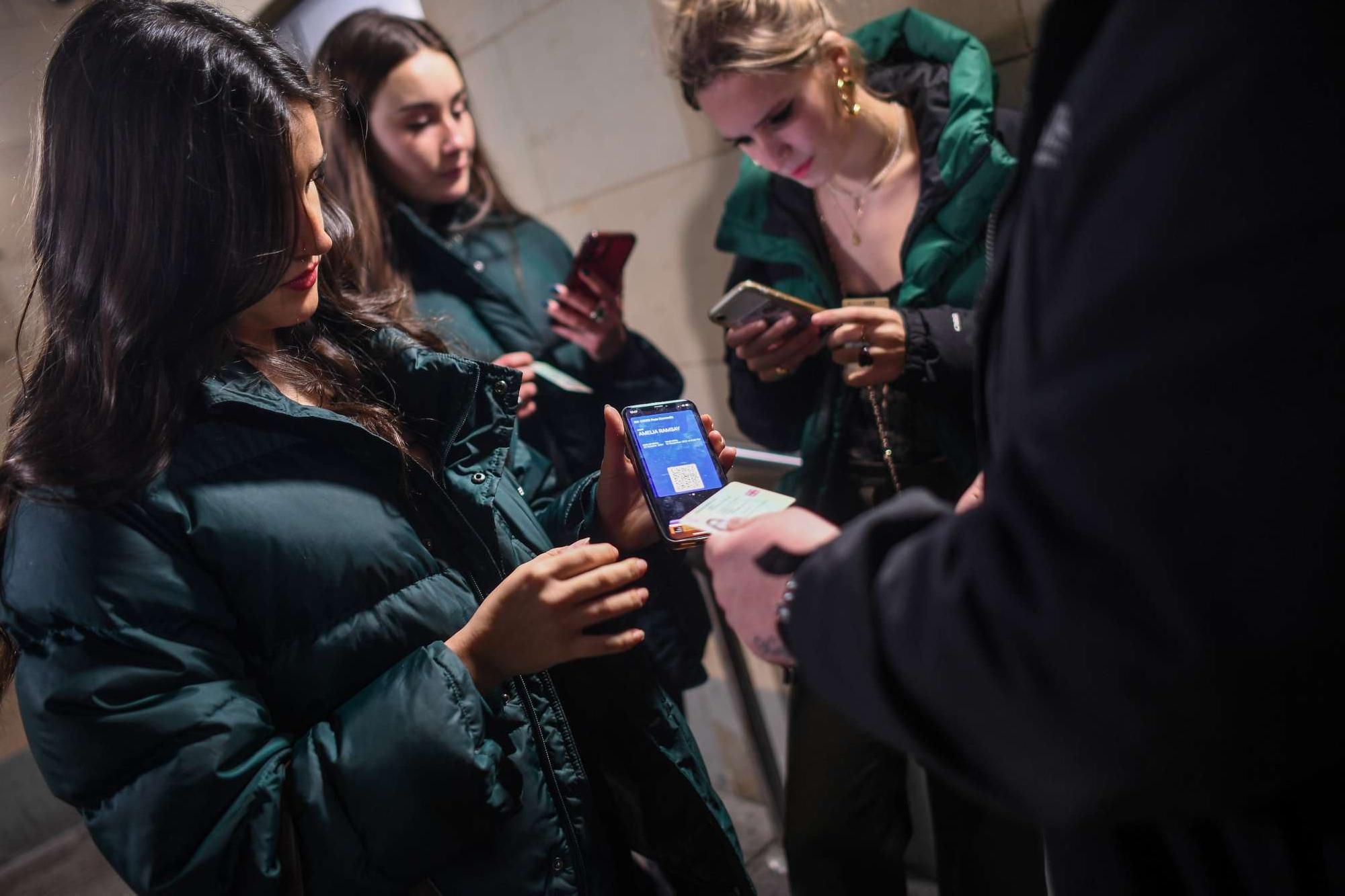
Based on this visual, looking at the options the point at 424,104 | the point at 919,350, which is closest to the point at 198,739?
the point at 919,350

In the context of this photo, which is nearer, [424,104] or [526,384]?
[526,384]

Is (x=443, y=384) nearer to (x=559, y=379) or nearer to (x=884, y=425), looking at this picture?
(x=559, y=379)

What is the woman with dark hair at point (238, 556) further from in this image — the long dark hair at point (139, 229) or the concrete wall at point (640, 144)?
the concrete wall at point (640, 144)

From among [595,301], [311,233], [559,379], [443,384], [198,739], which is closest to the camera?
[198,739]

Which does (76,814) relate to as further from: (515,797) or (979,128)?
(979,128)

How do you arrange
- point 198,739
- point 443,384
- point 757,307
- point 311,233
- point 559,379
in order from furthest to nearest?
1. point 559,379
2. point 757,307
3. point 443,384
4. point 311,233
5. point 198,739

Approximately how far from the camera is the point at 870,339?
1267 millimetres

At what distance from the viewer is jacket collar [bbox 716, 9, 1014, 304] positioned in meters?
1.30

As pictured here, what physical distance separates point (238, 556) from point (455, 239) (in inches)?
41.3

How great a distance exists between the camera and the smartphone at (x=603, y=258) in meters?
1.55

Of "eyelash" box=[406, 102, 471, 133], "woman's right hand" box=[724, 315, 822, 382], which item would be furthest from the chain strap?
"eyelash" box=[406, 102, 471, 133]

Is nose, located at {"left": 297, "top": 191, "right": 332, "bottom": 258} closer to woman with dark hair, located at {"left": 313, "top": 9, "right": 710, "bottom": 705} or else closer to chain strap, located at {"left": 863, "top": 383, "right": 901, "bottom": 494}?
woman with dark hair, located at {"left": 313, "top": 9, "right": 710, "bottom": 705}

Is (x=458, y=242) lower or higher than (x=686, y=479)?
higher

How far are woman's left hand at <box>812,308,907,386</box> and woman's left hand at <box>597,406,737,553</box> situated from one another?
1.41 feet
